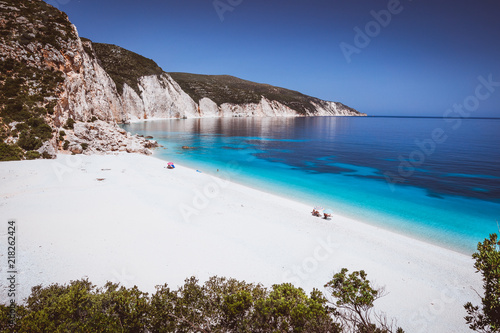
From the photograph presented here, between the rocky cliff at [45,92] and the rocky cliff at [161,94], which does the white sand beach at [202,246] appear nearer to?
the rocky cliff at [45,92]

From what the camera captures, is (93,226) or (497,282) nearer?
(497,282)

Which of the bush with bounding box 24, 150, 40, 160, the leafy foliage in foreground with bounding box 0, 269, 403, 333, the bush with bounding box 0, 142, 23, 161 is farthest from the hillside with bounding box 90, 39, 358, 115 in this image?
the leafy foliage in foreground with bounding box 0, 269, 403, 333

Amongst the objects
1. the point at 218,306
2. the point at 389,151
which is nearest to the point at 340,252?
the point at 218,306

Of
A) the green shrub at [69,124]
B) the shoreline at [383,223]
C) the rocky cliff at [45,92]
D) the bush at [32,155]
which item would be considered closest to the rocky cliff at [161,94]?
the rocky cliff at [45,92]

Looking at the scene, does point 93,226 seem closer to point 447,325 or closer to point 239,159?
point 447,325

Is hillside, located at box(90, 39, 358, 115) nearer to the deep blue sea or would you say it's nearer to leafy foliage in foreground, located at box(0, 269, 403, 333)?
the deep blue sea
